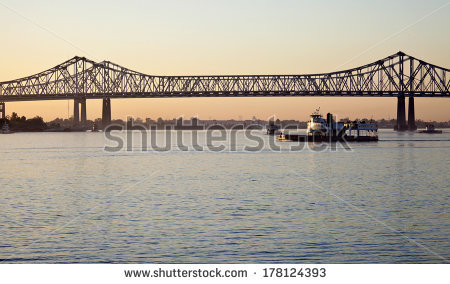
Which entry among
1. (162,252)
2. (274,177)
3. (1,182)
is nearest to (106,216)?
(162,252)

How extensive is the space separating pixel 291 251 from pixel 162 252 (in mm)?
4052

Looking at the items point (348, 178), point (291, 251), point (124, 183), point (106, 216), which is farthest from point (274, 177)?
point (291, 251)

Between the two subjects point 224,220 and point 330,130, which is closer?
point 224,220

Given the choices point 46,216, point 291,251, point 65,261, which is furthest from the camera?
point 46,216

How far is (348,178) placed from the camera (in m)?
49.9

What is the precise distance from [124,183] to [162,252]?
26.0 metres

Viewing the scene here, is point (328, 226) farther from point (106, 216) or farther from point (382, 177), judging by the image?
point (382, 177)

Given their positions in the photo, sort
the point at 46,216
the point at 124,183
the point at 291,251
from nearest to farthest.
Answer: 1. the point at 291,251
2. the point at 46,216
3. the point at 124,183

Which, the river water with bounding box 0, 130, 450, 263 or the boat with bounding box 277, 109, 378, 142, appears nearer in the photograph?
the river water with bounding box 0, 130, 450, 263

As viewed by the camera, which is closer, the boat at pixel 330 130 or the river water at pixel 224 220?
the river water at pixel 224 220

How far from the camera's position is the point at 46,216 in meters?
28.0
